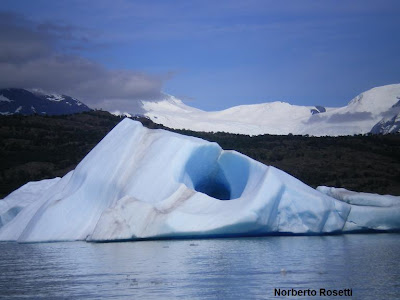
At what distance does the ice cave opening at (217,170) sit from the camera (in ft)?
83.0

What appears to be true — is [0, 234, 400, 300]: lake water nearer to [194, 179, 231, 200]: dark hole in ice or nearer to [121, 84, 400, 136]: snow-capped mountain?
[194, 179, 231, 200]: dark hole in ice

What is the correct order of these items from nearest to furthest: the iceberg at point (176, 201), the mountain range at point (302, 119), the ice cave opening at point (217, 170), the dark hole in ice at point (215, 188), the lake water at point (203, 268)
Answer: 1. the lake water at point (203, 268)
2. the iceberg at point (176, 201)
3. the ice cave opening at point (217, 170)
4. the dark hole in ice at point (215, 188)
5. the mountain range at point (302, 119)

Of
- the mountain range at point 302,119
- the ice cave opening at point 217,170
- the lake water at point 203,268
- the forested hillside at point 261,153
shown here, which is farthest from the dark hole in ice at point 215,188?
the mountain range at point 302,119

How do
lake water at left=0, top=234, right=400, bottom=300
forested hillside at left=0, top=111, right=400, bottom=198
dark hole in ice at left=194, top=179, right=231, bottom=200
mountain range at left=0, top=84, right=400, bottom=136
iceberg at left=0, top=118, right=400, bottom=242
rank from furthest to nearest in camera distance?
mountain range at left=0, top=84, right=400, bottom=136 → forested hillside at left=0, top=111, right=400, bottom=198 → dark hole in ice at left=194, top=179, right=231, bottom=200 → iceberg at left=0, top=118, right=400, bottom=242 → lake water at left=0, top=234, right=400, bottom=300

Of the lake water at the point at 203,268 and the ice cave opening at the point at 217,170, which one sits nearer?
the lake water at the point at 203,268

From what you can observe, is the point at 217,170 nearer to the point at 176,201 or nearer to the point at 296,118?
the point at 176,201

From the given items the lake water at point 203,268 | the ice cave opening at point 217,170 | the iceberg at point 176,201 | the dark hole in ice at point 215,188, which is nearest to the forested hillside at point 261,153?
the dark hole in ice at point 215,188

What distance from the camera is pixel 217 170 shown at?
87.2 ft

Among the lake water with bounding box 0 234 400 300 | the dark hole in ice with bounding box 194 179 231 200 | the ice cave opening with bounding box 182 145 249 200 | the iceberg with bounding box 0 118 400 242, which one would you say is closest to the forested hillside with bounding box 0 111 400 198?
the dark hole in ice with bounding box 194 179 231 200

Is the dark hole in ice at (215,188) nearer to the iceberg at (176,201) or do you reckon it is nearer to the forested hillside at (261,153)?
the iceberg at (176,201)

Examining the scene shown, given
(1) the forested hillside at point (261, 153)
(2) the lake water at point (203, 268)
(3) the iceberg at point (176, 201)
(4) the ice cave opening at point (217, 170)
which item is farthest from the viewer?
(1) the forested hillside at point (261, 153)

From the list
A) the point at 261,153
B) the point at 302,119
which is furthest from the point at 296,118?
the point at 261,153

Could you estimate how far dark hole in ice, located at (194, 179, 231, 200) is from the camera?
89.2 feet

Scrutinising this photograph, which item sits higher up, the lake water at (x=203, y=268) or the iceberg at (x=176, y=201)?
the iceberg at (x=176, y=201)
